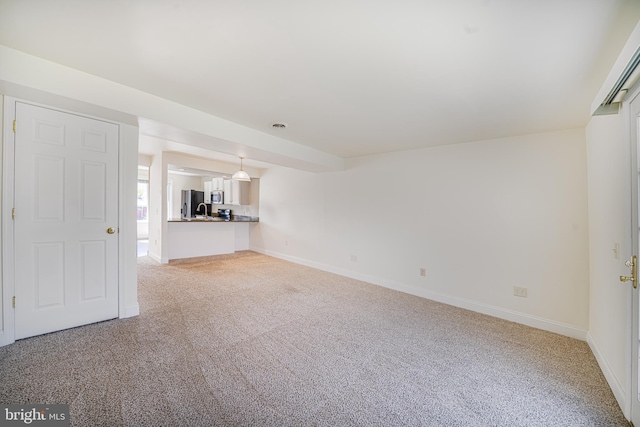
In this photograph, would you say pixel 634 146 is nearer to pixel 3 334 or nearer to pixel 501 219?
pixel 501 219

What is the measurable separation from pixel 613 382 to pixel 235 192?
7.02 meters

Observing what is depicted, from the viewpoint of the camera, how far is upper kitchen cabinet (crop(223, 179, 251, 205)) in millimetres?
6980

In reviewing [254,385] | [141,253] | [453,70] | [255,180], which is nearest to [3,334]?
→ [254,385]

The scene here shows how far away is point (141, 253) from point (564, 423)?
25.7ft

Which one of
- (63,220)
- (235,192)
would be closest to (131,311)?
(63,220)

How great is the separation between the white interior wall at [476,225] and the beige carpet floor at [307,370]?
459 millimetres

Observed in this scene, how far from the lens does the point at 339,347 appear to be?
2355 millimetres

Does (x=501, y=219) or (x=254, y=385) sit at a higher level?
(x=501, y=219)

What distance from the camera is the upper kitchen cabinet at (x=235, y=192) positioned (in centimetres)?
698

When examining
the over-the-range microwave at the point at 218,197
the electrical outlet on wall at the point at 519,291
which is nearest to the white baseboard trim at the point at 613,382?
the electrical outlet on wall at the point at 519,291

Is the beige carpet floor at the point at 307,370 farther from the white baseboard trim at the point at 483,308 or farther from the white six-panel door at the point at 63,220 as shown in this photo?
the white six-panel door at the point at 63,220

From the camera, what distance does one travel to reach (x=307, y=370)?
2.00 meters

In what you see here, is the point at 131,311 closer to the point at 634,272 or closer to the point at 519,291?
the point at 634,272

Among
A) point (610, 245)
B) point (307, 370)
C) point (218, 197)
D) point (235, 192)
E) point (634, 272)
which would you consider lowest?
point (307, 370)
